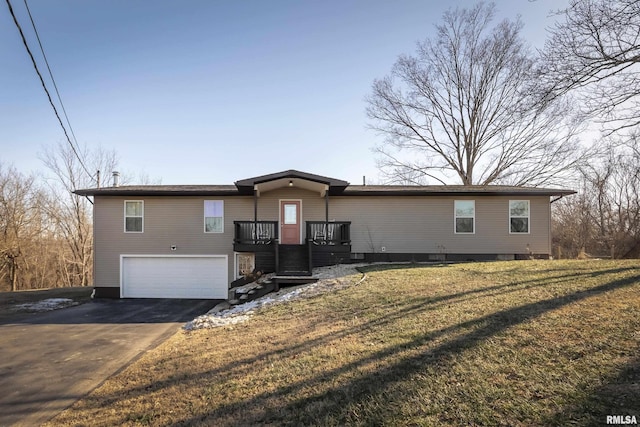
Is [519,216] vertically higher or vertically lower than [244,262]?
higher

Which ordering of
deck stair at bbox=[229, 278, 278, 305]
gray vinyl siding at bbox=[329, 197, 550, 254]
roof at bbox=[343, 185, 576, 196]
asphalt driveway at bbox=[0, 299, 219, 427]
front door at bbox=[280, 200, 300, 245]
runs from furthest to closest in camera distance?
front door at bbox=[280, 200, 300, 245] → gray vinyl siding at bbox=[329, 197, 550, 254] → roof at bbox=[343, 185, 576, 196] → deck stair at bbox=[229, 278, 278, 305] → asphalt driveway at bbox=[0, 299, 219, 427]

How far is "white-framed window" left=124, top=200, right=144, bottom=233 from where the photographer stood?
13.7 metres

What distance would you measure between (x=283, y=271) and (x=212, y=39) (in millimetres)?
8086

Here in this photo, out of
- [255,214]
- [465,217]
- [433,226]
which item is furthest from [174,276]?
[465,217]

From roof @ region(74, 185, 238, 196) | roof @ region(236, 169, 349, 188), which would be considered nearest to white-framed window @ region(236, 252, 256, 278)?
roof @ region(74, 185, 238, 196)

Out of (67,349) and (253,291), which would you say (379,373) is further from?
(253,291)

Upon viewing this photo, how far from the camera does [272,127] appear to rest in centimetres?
1559

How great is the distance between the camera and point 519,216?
13.6 meters

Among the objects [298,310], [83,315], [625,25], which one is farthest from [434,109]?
[83,315]

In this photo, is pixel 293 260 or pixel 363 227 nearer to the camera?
pixel 293 260

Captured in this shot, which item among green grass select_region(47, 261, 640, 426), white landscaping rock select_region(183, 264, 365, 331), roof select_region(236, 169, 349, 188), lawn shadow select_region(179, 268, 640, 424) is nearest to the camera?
green grass select_region(47, 261, 640, 426)

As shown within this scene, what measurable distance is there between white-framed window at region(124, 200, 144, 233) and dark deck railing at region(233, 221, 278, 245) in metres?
4.37

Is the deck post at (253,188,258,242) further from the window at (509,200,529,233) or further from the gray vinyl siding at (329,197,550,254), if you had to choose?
the window at (509,200,529,233)

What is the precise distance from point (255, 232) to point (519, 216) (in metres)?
10.7
